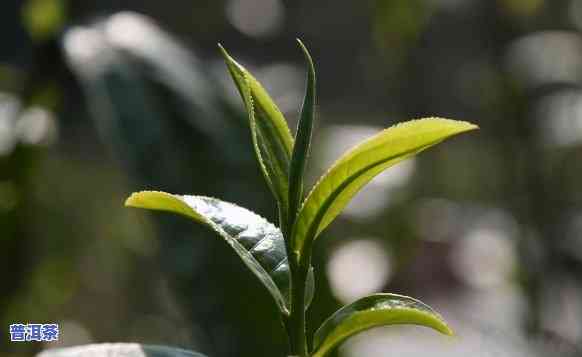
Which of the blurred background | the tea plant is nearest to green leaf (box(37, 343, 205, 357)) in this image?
the tea plant

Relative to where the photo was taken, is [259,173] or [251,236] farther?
[259,173]

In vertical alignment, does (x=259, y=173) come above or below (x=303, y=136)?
below

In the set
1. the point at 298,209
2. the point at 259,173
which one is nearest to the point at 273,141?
the point at 298,209

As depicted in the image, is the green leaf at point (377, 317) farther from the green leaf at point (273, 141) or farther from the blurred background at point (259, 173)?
the blurred background at point (259, 173)

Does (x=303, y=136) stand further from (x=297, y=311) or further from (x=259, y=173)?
(x=259, y=173)

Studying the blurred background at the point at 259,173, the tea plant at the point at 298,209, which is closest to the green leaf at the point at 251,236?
the tea plant at the point at 298,209

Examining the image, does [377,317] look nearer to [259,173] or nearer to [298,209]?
[298,209]
